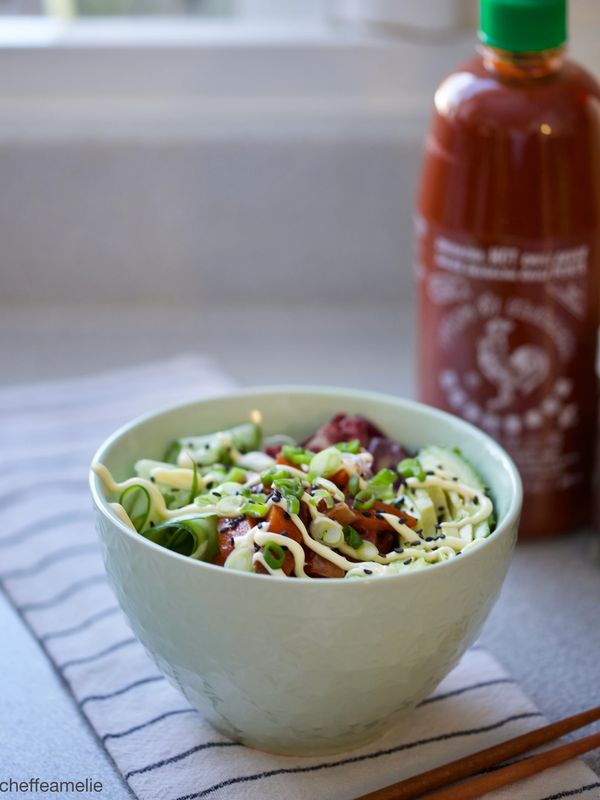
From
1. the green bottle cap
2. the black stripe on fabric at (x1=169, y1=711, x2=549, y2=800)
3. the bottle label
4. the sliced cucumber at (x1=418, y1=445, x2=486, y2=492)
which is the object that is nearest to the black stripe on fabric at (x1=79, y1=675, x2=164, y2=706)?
the black stripe on fabric at (x1=169, y1=711, x2=549, y2=800)

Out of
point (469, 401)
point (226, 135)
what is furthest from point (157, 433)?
point (226, 135)

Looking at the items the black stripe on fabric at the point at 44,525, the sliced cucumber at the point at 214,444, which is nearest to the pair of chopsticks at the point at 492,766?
the sliced cucumber at the point at 214,444

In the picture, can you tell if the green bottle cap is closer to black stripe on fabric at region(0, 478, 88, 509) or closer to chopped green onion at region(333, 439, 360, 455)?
chopped green onion at region(333, 439, 360, 455)

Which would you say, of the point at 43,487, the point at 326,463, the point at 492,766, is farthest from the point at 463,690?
the point at 43,487

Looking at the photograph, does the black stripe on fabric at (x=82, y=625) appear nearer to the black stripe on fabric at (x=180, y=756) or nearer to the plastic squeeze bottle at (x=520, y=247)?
the black stripe on fabric at (x=180, y=756)

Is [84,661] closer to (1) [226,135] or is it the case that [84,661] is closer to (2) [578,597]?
(2) [578,597]

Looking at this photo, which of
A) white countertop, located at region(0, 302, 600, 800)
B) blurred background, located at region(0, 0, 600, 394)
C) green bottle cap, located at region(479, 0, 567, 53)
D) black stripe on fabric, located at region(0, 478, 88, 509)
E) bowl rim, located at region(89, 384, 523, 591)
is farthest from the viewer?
blurred background, located at region(0, 0, 600, 394)

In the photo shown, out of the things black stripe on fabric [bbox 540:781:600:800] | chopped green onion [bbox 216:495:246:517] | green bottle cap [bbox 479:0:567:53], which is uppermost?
green bottle cap [bbox 479:0:567:53]
